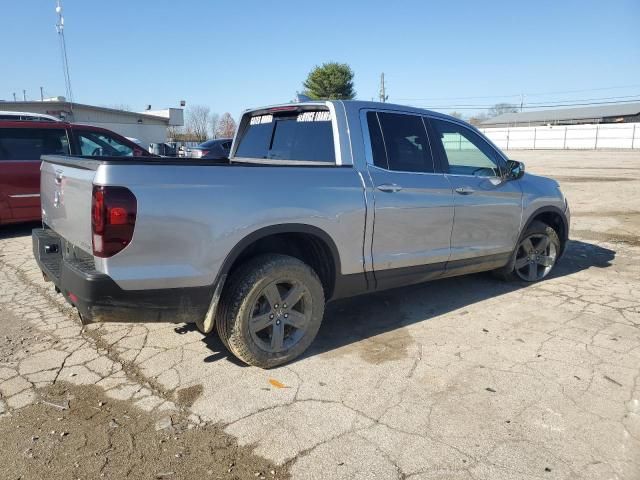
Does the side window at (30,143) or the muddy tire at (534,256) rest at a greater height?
the side window at (30,143)

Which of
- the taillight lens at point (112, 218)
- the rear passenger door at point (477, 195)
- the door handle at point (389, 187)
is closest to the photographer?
the taillight lens at point (112, 218)

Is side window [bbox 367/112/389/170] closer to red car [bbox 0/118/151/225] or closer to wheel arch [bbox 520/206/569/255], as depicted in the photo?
wheel arch [bbox 520/206/569/255]

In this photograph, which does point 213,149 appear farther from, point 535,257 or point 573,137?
point 573,137

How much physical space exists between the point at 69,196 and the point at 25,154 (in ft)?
18.5

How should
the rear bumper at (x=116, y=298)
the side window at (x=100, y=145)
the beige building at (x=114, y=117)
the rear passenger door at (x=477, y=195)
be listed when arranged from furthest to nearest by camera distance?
the beige building at (x=114, y=117), the side window at (x=100, y=145), the rear passenger door at (x=477, y=195), the rear bumper at (x=116, y=298)

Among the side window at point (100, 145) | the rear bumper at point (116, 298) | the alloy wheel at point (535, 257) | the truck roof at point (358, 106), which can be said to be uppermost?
the truck roof at point (358, 106)

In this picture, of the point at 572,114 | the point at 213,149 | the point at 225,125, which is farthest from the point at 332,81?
the point at 572,114

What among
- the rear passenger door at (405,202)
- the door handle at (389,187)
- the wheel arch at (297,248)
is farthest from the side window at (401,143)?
the wheel arch at (297,248)

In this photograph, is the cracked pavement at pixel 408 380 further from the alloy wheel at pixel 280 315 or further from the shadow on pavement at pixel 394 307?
the alloy wheel at pixel 280 315

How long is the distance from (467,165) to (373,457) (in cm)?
323

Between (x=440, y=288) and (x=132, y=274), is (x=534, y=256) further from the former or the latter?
(x=132, y=274)

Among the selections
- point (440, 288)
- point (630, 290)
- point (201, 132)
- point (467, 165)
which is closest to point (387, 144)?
point (467, 165)

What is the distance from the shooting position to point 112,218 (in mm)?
2711

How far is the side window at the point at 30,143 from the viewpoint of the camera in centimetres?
767
